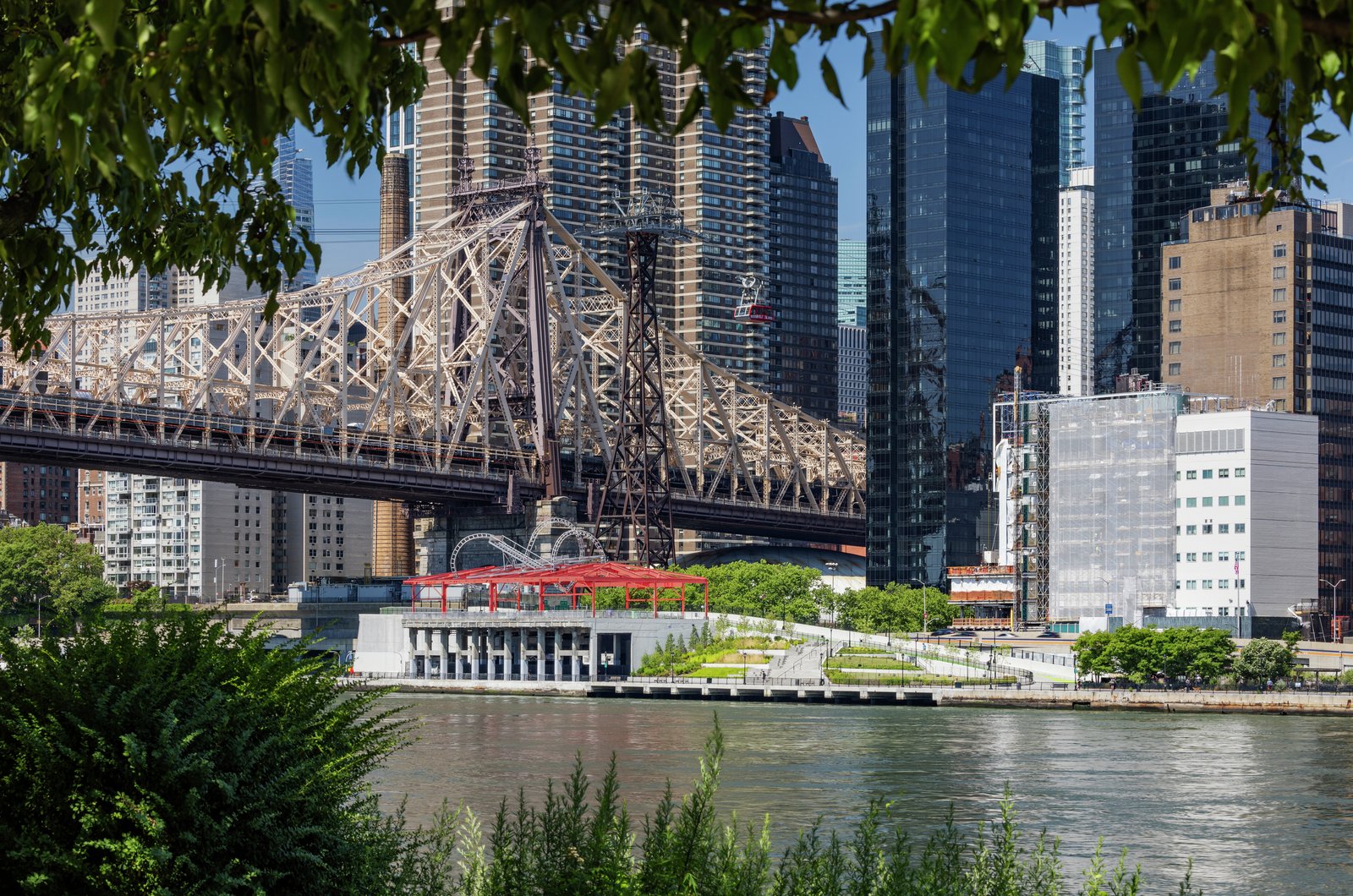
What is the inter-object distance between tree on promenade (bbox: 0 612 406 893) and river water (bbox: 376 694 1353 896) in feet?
61.7

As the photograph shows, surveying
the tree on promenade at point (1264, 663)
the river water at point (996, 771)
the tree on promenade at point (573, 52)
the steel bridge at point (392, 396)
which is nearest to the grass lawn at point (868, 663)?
the river water at point (996, 771)

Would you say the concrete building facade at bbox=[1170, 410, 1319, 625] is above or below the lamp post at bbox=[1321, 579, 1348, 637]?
above

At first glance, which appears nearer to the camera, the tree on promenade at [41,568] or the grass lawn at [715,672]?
the grass lawn at [715,672]

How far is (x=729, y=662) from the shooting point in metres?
143

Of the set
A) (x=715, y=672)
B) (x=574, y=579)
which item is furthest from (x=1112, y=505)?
(x=574, y=579)

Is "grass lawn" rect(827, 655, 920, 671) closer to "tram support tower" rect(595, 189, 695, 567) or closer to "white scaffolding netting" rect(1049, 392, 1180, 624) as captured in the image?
"tram support tower" rect(595, 189, 695, 567)

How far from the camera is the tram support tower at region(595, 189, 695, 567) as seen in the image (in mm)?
169500

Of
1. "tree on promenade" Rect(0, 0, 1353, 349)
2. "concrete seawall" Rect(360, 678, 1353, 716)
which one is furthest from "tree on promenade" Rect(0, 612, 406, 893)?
"concrete seawall" Rect(360, 678, 1353, 716)

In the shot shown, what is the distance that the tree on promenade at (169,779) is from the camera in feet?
58.3

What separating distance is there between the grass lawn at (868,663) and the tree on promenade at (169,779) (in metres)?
120

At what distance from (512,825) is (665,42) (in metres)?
13.7

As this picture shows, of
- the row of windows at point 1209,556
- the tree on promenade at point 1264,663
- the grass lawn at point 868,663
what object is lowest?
the grass lawn at point 868,663

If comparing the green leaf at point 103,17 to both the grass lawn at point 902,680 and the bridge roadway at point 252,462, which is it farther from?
the bridge roadway at point 252,462

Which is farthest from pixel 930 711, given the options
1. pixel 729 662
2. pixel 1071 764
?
pixel 1071 764
